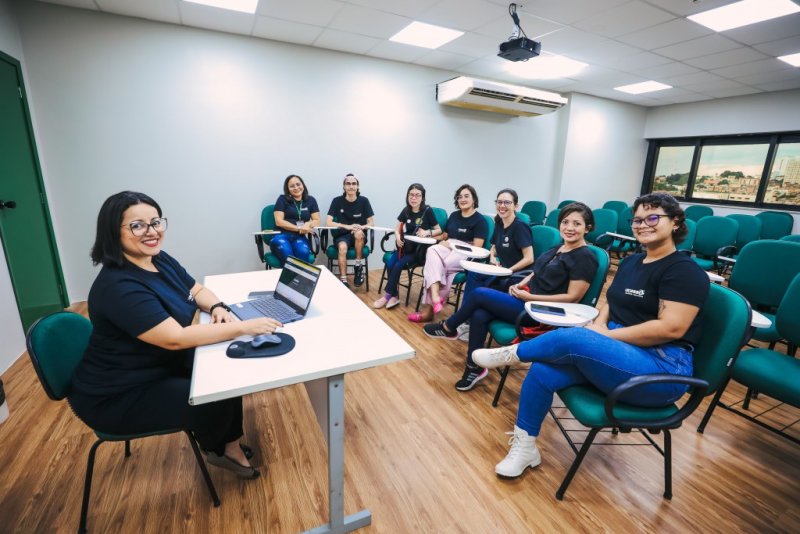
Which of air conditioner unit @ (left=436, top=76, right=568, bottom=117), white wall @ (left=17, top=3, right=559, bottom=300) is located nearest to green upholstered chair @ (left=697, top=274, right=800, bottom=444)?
air conditioner unit @ (left=436, top=76, right=568, bottom=117)

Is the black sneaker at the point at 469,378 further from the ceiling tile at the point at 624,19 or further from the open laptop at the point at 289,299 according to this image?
the ceiling tile at the point at 624,19

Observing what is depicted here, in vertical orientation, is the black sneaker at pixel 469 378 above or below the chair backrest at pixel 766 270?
below

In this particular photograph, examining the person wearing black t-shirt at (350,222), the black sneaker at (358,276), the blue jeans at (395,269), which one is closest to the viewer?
the blue jeans at (395,269)

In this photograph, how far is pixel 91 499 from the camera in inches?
61.1

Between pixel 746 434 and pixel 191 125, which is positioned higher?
pixel 191 125

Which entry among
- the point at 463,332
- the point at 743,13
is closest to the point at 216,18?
the point at 463,332

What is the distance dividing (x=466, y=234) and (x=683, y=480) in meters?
2.41

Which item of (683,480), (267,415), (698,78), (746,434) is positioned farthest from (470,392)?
(698,78)

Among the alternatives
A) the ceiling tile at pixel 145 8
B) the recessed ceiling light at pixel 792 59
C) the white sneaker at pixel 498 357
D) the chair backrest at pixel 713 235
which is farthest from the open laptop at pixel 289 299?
the recessed ceiling light at pixel 792 59

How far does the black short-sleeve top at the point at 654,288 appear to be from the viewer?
143 centimetres

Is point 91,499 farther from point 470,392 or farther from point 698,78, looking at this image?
point 698,78

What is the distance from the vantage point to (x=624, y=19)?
130 inches

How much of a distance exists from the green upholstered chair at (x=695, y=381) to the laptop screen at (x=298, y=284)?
1.22 metres

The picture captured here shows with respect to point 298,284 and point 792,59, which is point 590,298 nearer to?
point 298,284
